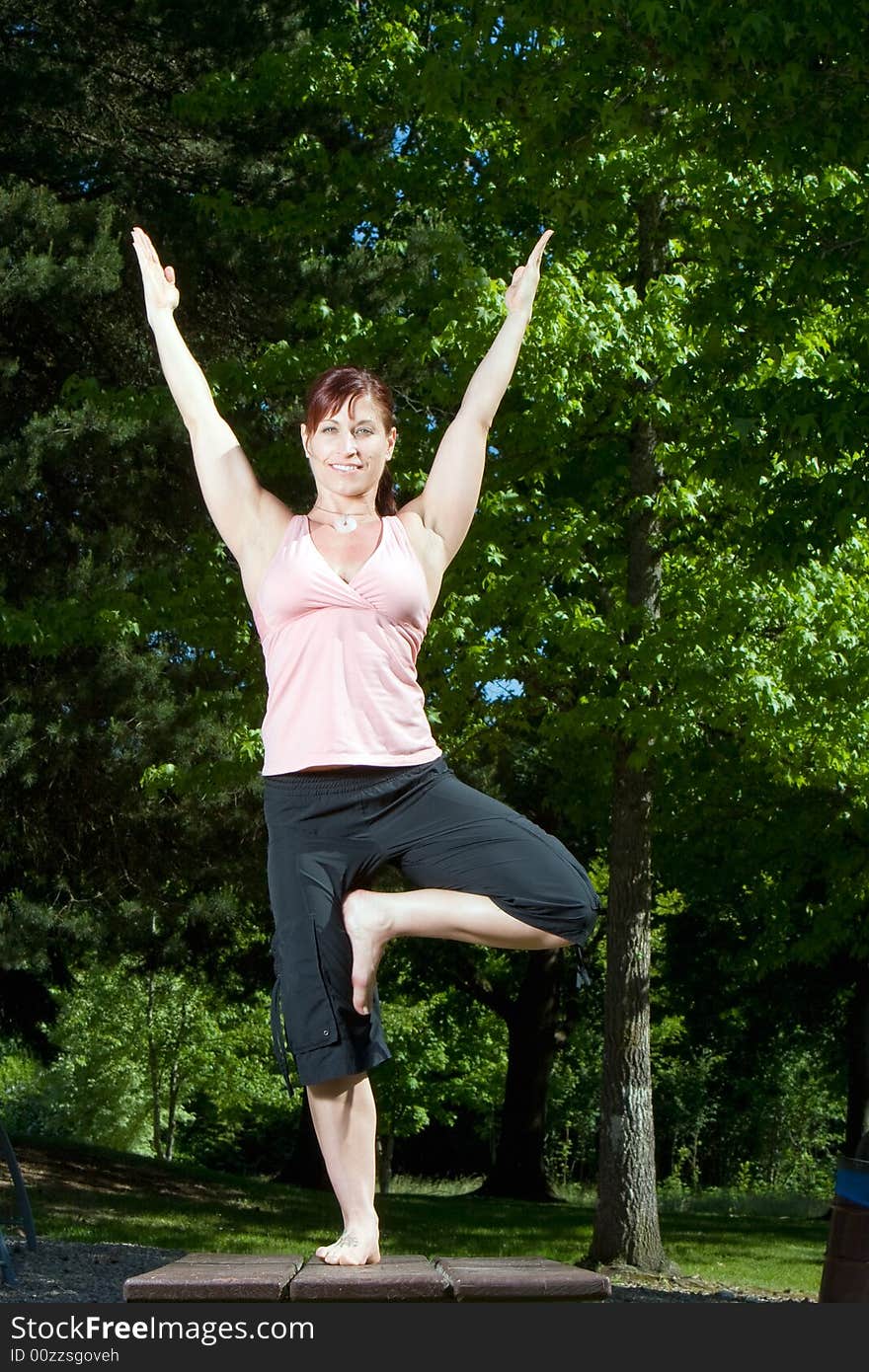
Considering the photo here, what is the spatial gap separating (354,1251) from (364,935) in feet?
2.34

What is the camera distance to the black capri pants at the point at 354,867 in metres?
3.07

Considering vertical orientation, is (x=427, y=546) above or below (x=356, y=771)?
above

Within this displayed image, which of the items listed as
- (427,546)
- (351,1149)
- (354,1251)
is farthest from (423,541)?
(354,1251)

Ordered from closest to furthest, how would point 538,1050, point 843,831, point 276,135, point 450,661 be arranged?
1. point 450,661
2. point 276,135
3. point 843,831
4. point 538,1050

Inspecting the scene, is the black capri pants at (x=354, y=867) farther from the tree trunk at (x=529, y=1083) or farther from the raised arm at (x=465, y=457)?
the tree trunk at (x=529, y=1083)

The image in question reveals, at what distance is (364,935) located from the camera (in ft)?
10.2

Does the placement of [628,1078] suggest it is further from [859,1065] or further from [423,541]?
[423,541]

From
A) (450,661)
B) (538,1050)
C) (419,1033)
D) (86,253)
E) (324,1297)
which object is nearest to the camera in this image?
(324,1297)

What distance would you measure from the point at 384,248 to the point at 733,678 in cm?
526

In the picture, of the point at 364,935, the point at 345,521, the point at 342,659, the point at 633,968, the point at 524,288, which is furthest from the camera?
the point at 633,968

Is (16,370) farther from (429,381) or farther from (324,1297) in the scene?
(324,1297)

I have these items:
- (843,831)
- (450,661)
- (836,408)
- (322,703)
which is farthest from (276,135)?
(322,703)

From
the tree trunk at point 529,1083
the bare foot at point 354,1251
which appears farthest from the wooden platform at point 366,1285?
the tree trunk at point 529,1083

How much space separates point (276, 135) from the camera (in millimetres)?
13648
